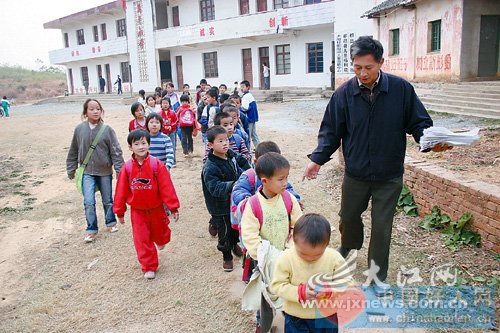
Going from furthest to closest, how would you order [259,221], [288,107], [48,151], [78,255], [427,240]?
[288,107] < [48,151] < [78,255] < [427,240] < [259,221]

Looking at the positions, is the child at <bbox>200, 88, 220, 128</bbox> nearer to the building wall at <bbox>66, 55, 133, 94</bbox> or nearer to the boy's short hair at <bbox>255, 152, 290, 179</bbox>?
the boy's short hair at <bbox>255, 152, 290, 179</bbox>

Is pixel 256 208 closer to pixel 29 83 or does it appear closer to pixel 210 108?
pixel 210 108

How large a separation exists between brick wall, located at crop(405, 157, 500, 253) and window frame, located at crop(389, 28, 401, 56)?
11.9 metres

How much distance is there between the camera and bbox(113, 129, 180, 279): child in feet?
12.5

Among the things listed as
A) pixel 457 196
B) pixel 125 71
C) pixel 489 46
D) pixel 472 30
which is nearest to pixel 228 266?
pixel 457 196

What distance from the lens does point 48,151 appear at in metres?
11.7

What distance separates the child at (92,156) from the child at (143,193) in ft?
3.47

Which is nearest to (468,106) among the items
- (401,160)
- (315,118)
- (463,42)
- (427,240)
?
(463,42)

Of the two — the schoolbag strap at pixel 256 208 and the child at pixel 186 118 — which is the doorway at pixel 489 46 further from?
the schoolbag strap at pixel 256 208

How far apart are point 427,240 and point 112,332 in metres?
2.98

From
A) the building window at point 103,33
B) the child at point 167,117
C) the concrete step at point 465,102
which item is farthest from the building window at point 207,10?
the child at point 167,117

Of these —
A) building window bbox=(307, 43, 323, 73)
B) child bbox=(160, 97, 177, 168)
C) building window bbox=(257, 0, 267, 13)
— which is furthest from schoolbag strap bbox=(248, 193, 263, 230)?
building window bbox=(257, 0, 267, 13)

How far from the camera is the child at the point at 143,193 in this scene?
3795 mm

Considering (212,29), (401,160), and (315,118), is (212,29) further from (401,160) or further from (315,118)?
(401,160)
